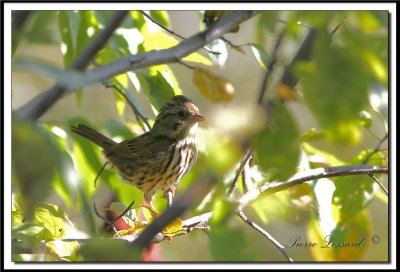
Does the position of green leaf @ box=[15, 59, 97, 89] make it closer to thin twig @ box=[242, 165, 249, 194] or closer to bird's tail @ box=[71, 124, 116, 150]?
thin twig @ box=[242, 165, 249, 194]

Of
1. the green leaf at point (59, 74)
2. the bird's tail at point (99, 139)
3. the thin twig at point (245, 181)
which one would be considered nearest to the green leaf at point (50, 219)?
the thin twig at point (245, 181)

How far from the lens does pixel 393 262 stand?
77.1 inches

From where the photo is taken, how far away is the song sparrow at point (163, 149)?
402cm

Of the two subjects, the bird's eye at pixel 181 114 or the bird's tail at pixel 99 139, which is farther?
the bird's eye at pixel 181 114

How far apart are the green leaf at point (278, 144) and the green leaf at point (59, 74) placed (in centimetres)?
28

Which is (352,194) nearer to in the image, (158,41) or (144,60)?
(144,60)

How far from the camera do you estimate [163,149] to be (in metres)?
4.38

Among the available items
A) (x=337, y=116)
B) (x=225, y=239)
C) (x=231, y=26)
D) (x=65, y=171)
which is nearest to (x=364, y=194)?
(x=231, y=26)

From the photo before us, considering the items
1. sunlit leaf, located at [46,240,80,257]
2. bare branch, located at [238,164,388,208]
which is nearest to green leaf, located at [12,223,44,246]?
sunlit leaf, located at [46,240,80,257]

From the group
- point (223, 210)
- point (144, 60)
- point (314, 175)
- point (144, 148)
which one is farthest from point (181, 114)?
point (223, 210)

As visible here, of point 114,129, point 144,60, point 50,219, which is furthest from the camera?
point 50,219

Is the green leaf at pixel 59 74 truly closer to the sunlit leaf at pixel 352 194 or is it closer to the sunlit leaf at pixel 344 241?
the sunlit leaf at pixel 352 194

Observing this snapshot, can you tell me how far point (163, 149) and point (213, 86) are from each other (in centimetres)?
252

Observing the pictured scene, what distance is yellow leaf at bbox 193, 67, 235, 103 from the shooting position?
1.88m
